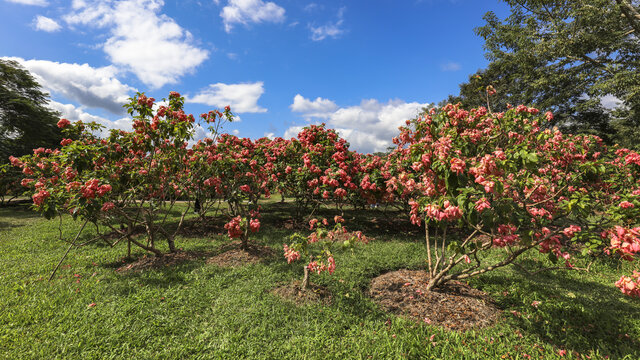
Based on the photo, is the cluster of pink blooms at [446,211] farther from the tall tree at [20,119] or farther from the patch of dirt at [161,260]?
the tall tree at [20,119]

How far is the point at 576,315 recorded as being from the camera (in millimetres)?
3738

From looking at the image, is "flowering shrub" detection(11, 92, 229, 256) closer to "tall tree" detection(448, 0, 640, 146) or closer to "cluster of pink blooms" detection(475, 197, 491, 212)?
"cluster of pink blooms" detection(475, 197, 491, 212)

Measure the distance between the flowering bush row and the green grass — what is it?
0.81 meters

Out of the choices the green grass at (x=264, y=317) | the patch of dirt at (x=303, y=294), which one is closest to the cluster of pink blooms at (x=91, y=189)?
the green grass at (x=264, y=317)

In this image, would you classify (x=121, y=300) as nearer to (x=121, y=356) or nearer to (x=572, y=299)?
(x=121, y=356)

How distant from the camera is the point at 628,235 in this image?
233 centimetres

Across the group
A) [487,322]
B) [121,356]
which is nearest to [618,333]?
[487,322]

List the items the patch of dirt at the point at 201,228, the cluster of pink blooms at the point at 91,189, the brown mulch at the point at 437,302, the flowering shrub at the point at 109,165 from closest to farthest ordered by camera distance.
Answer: the brown mulch at the point at 437,302, the cluster of pink blooms at the point at 91,189, the flowering shrub at the point at 109,165, the patch of dirt at the point at 201,228

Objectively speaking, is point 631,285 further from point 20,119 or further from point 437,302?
point 20,119

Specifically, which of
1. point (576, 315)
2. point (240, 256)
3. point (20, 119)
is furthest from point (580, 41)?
point (20, 119)

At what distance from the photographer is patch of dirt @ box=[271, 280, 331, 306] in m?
4.04

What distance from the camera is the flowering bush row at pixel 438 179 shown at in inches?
112

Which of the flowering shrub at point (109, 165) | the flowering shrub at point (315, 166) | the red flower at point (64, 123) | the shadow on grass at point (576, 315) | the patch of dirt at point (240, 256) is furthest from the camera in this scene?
the flowering shrub at point (315, 166)

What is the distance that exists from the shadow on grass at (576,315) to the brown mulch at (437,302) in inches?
15.5
